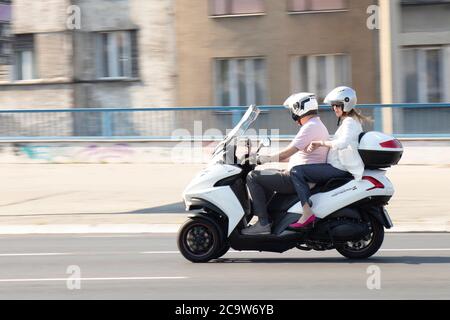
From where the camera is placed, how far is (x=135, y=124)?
2431cm

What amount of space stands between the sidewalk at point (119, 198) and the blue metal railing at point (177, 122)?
41.4 inches

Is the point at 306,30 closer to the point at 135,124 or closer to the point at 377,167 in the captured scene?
the point at 135,124

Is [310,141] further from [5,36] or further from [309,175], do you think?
[5,36]

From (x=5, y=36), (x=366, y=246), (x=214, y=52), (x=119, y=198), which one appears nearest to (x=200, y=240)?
(x=366, y=246)

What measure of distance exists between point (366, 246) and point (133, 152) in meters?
14.6

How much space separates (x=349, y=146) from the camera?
9711mm

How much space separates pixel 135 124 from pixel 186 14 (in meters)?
5.20

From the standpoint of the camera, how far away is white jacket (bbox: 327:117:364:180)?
970cm

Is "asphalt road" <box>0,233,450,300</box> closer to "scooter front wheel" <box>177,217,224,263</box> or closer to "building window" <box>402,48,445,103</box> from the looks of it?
"scooter front wheel" <box>177,217,224,263</box>

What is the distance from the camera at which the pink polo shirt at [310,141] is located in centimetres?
974

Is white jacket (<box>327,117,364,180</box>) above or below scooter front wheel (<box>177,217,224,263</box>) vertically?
above

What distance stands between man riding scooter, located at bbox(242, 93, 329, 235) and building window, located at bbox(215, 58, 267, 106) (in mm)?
18077

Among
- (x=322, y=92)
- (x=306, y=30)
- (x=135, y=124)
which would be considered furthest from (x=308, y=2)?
(x=135, y=124)

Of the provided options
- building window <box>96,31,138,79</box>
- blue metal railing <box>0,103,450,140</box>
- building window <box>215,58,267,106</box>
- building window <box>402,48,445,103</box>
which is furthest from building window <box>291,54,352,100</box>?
building window <box>96,31,138,79</box>
